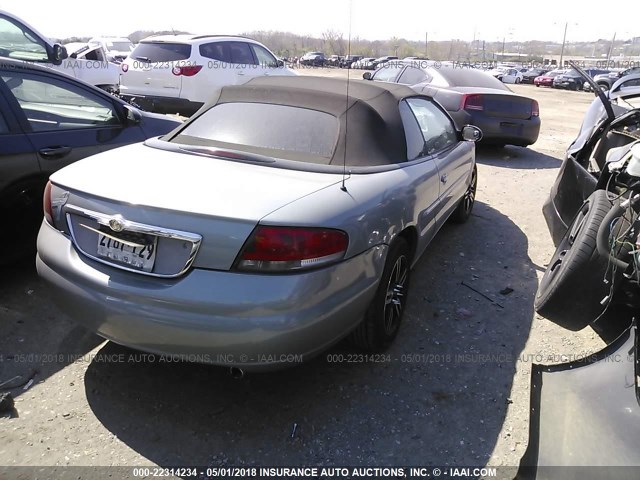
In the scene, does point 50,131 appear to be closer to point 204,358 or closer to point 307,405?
point 204,358

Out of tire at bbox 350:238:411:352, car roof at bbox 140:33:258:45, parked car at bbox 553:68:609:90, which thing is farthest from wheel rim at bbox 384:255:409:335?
parked car at bbox 553:68:609:90

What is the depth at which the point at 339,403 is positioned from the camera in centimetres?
279

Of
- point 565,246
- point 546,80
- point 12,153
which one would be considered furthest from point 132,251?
point 546,80

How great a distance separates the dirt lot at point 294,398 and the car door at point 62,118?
102 cm

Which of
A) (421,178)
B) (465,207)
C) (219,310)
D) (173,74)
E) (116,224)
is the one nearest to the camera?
(219,310)

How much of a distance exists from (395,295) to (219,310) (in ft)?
4.50

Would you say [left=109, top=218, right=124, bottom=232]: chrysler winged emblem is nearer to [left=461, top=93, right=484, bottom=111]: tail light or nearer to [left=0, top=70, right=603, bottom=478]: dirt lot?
[left=0, top=70, right=603, bottom=478]: dirt lot

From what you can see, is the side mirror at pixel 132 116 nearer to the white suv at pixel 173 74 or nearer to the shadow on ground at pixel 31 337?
the shadow on ground at pixel 31 337

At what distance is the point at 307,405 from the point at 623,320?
6.19ft

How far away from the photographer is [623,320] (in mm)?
2988

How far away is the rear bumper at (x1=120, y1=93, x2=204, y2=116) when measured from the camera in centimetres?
1002

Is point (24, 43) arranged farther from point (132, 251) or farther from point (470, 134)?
point (132, 251)

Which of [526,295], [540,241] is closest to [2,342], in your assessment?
[526,295]

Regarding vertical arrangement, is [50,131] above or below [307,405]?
above
